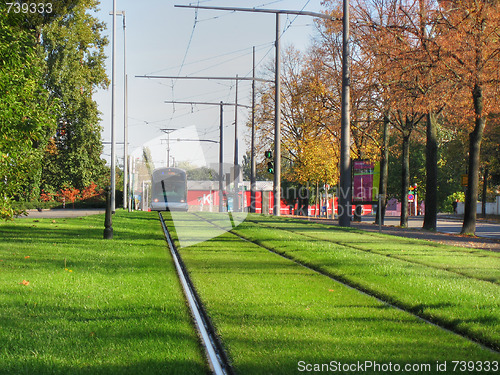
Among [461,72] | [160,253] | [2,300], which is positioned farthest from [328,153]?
[2,300]

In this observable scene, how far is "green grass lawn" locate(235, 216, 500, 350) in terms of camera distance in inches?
269

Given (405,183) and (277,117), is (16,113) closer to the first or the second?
(277,117)

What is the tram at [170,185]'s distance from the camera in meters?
42.8

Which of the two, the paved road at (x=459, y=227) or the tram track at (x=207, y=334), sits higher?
the tram track at (x=207, y=334)

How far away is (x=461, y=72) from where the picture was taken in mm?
22625

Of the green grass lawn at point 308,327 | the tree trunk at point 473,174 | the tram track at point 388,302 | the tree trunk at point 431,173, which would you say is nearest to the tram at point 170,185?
the tree trunk at point 431,173

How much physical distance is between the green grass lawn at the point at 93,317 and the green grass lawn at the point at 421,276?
2.78 meters

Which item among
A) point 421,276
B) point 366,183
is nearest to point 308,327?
point 421,276

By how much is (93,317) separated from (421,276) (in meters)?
5.55

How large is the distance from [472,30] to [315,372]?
66.7ft

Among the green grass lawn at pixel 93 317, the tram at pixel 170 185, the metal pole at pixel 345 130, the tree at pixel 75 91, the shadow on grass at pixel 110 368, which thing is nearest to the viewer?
the shadow on grass at pixel 110 368

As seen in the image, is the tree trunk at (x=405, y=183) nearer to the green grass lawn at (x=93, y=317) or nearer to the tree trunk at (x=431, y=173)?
the tree trunk at (x=431, y=173)

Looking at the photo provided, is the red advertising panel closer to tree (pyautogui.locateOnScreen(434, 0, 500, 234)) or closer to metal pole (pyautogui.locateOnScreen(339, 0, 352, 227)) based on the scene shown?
metal pole (pyautogui.locateOnScreen(339, 0, 352, 227))

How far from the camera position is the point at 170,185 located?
→ 42844mm
